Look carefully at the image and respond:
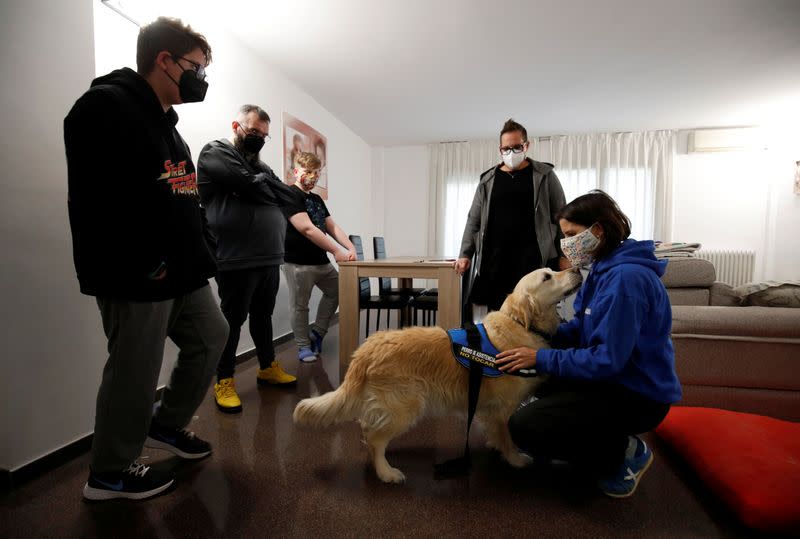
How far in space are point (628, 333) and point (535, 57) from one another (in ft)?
11.1

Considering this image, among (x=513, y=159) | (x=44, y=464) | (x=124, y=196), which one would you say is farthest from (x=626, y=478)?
(x=44, y=464)

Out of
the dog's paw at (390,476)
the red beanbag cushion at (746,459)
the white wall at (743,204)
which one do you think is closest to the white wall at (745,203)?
the white wall at (743,204)

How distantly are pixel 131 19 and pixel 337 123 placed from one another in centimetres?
346

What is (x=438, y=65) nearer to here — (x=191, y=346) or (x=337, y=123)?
(x=337, y=123)

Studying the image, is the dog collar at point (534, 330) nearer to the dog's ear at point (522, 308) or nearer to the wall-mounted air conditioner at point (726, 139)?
the dog's ear at point (522, 308)

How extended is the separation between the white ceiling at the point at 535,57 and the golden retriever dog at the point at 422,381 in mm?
2462

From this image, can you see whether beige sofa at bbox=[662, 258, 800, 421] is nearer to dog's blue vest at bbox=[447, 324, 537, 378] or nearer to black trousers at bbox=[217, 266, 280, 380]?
dog's blue vest at bbox=[447, 324, 537, 378]

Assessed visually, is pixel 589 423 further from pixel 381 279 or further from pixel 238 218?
pixel 381 279

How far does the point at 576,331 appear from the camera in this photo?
164 centimetres

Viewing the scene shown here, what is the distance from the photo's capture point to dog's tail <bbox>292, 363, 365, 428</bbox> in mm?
1482

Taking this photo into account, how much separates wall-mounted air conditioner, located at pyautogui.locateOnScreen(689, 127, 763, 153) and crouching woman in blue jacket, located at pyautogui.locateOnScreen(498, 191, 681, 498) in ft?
20.4

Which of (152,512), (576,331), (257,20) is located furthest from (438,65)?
(152,512)

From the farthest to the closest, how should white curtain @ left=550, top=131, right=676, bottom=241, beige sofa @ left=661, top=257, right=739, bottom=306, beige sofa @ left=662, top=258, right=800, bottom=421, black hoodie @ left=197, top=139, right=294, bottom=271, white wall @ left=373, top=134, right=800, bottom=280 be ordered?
white curtain @ left=550, top=131, right=676, bottom=241 → white wall @ left=373, top=134, right=800, bottom=280 → beige sofa @ left=661, top=257, right=739, bottom=306 → black hoodie @ left=197, top=139, right=294, bottom=271 → beige sofa @ left=662, top=258, right=800, bottom=421

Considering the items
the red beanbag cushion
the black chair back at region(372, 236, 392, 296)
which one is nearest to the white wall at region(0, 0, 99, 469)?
the black chair back at region(372, 236, 392, 296)
